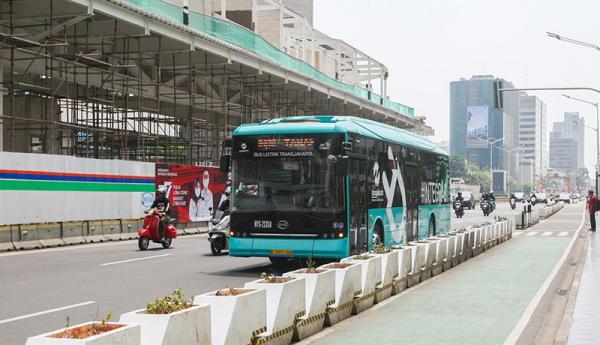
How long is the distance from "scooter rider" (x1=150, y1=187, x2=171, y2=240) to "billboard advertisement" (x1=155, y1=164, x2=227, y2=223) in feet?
31.1

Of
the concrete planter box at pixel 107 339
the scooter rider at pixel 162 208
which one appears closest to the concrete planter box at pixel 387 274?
the concrete planter box at pixel 107 339

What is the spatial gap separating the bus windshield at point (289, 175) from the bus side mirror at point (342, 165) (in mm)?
88

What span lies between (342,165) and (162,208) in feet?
27.7

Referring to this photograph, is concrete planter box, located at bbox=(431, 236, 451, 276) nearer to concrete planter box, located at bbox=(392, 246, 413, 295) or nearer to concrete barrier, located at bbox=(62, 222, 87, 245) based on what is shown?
concrete planter box, located at bbox=(392, 246, 413, 295)

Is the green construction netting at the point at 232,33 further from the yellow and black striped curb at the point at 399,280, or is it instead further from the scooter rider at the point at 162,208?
the yellow and black striped curb at the point at 399,280

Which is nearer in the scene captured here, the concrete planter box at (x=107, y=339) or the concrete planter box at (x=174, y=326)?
the concrete planter box at (x=107, y=339)

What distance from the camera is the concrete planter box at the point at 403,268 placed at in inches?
559

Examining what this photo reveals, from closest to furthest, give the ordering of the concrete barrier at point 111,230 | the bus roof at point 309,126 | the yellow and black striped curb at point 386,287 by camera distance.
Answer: the yellow and black striped curb at point 386,287, the bus roof at point 309,126, the concrete barrier at point 111,230

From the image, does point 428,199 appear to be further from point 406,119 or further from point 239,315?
point 406,119

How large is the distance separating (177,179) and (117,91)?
11.8 meters

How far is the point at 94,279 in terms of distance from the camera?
51.4 feet

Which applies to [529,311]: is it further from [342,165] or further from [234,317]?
[234,317]

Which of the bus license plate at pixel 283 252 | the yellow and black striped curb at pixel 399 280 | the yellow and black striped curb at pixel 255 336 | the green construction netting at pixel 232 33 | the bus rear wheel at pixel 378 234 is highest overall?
the green construction netting at pixel 232 33

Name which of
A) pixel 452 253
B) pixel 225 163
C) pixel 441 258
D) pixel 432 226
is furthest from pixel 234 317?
pixel 432 226
